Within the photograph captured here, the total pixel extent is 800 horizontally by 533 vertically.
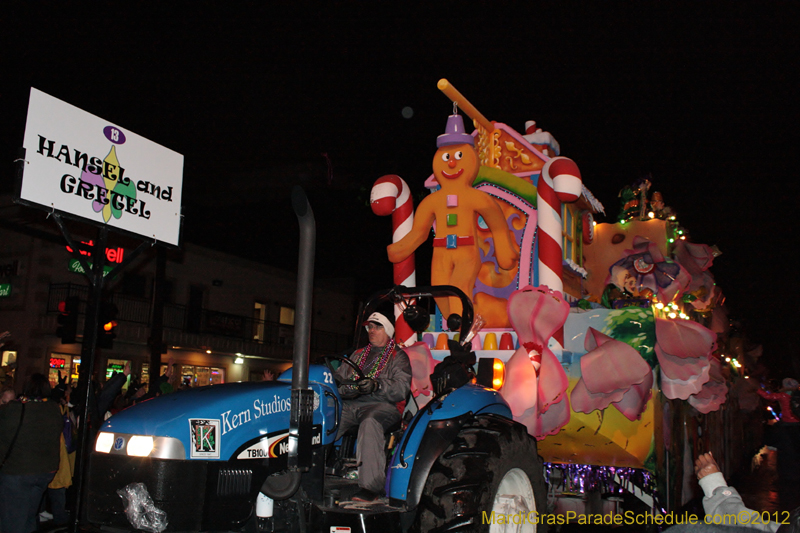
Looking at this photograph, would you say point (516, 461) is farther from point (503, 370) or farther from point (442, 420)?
point (503, 370)

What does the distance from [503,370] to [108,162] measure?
3857 mm

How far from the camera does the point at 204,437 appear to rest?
11.0 feet

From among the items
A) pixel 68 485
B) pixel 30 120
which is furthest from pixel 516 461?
pixel 68 485

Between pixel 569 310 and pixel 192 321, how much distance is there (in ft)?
58.9

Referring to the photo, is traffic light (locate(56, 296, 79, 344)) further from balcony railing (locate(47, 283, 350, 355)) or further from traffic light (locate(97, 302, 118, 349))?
balcony railing (locate(47, 283, 350, 355))

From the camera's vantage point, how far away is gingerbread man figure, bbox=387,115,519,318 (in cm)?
698

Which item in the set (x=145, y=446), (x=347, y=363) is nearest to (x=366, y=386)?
(x=347, y=363)

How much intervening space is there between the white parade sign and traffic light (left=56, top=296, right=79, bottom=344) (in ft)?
6.76

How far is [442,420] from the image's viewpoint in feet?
14.0

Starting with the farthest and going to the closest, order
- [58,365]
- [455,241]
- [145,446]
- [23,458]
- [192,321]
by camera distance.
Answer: [192,321]
[58,365]
[455,241]
[23,458]
[145,446]

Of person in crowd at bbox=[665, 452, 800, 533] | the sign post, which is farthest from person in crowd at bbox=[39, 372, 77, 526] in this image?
person in crowd at bbox=[665, 452, 800, 533]

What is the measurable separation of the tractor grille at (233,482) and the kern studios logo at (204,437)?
12 cm

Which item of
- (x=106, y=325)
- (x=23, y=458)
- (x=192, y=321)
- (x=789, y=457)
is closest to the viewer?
(x=23, y=458)

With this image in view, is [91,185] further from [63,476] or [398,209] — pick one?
[398,209]
